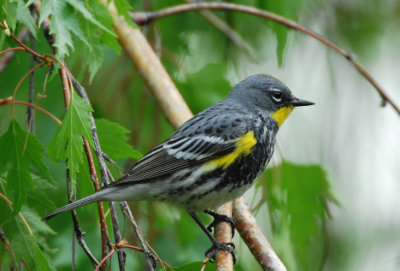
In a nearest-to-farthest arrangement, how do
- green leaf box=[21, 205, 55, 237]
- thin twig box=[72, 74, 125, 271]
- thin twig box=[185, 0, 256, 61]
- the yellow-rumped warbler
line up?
thin twig box=[72, 74, 125, 271] → green leaf box=[21, 205, 55, 237] → the yellow-rumped warbler → thin twig box=[185, 0, 256, 61]

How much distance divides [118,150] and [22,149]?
595 mm

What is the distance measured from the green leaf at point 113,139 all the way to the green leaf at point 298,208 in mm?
1348

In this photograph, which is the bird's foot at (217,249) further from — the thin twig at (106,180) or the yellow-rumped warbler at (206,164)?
the thin twig at (106,180)

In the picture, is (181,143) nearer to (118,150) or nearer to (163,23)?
(118,150)

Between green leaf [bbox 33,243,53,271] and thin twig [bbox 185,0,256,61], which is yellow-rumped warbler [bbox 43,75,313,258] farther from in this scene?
thin twig [bbox 185,0,256,61]

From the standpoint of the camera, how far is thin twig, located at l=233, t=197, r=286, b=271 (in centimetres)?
321

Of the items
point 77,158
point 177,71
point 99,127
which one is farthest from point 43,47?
point 77,158

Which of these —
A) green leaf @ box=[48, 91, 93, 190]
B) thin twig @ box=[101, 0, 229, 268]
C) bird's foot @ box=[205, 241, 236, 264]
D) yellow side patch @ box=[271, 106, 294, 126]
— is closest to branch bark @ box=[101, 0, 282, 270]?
thin twig @ box=[101, 0, 229, 268]

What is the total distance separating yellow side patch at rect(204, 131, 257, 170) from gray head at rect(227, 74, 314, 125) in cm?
55

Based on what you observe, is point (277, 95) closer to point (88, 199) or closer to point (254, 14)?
point (254, 14)

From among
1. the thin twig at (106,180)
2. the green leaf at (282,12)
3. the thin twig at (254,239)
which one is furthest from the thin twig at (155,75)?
the thin twig at (106,180)

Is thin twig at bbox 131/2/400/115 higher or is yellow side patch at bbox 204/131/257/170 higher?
thin twig at bbox 131/2/400/115

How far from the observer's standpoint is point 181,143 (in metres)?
3.91

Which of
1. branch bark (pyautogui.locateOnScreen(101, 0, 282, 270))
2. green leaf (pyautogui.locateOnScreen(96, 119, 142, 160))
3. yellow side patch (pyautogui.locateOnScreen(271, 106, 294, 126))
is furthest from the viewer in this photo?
yellow side patch (pyautogui.locateOnScreen(271, 106, 294, 126))
